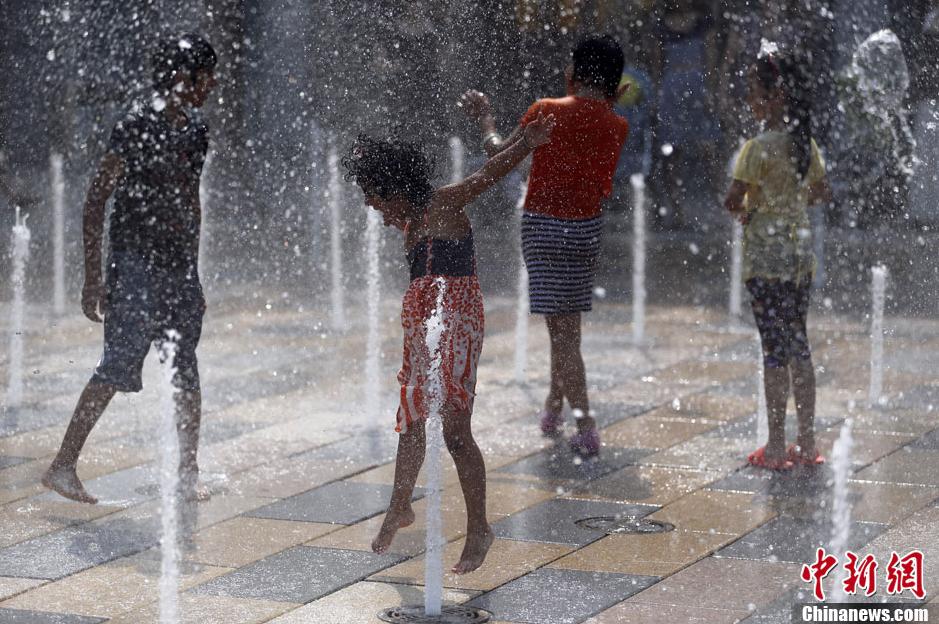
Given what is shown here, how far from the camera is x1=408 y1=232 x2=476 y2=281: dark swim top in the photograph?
4500mm

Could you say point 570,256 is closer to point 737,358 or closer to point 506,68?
point 737,358

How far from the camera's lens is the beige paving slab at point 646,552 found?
15.1 feet

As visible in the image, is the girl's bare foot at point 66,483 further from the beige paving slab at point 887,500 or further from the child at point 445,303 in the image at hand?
the beige paving slab at point 887,500

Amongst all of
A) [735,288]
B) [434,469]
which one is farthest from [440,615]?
[735,288]

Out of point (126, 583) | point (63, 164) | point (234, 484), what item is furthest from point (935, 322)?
point (63, 164)

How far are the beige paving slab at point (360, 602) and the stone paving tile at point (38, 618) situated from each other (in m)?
0.49

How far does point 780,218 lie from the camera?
5.82 metres

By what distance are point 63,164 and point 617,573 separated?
1424 cm

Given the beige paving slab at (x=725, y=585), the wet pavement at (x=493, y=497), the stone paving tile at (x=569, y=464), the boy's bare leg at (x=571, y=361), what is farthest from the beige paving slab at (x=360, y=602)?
the boy's bare leg at (x=571, y=361)

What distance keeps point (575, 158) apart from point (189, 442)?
175 centimetres

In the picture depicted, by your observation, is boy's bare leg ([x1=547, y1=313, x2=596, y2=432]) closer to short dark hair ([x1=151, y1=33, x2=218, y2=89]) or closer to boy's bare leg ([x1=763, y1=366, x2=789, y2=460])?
boy's bare leg ([x1=763, y1=366, x2=789, y2=460])

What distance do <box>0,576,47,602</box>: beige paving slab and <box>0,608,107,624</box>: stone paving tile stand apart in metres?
0.14

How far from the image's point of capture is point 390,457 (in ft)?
20.1

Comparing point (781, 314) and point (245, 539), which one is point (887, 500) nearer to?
point (781, 314)
